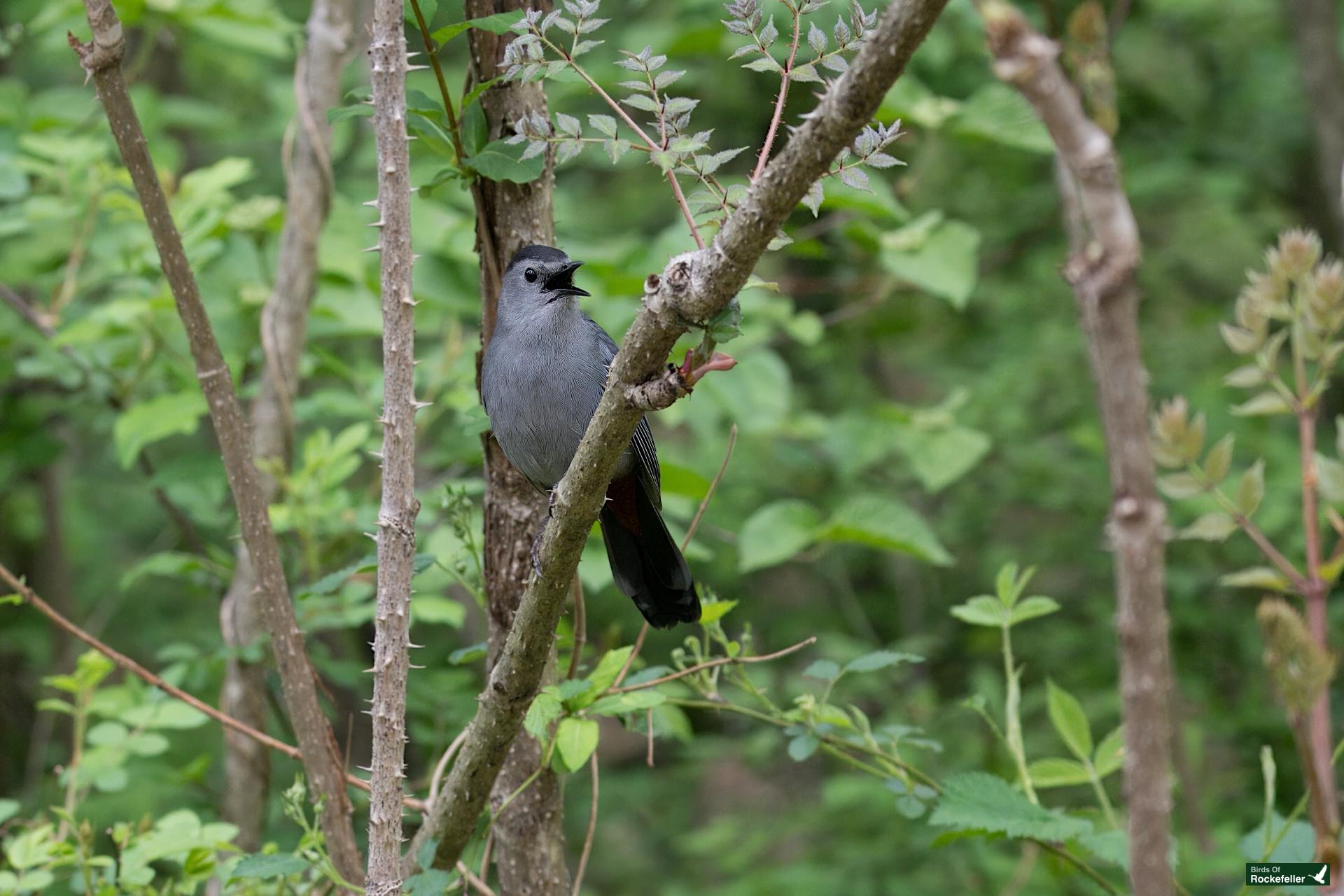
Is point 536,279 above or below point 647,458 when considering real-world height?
above

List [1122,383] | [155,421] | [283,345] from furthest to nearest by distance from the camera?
[283,345] → [155,421] → [1122,383]

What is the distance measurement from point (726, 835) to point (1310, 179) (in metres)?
4.89

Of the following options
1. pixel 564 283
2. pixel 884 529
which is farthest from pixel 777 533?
pixel 564 283

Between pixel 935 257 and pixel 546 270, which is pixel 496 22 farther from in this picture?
pixel 935 257

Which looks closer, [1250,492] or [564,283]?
[1250,492]

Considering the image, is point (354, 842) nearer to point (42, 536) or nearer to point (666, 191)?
point (42, 536)

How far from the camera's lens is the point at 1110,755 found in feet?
8.62

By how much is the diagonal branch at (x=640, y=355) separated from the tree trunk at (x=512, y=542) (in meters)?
0.21

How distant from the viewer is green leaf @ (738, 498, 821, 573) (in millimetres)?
3852

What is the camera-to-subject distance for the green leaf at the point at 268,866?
2137 millimetres

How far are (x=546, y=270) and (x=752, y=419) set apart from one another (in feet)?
4.91

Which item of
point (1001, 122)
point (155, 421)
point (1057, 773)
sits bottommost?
point (1057, 773)

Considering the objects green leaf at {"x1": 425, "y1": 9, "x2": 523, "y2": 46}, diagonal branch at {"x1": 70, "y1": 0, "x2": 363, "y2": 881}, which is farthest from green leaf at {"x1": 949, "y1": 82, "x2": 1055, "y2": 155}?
diagonal branch at {"x1": 70, "y1": 0, "x2": 363, "y2": 881}

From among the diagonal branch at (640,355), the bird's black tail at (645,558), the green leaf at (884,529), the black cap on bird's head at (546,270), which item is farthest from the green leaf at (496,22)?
the green leaf at (884,529)
